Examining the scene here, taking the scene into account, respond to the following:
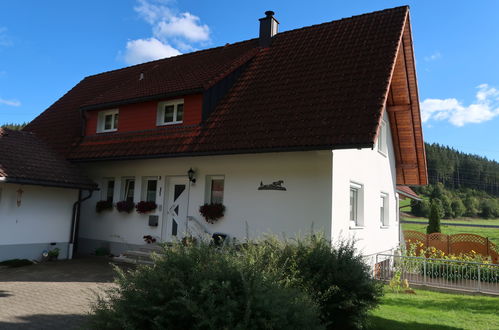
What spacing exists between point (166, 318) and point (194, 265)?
0.66 meters

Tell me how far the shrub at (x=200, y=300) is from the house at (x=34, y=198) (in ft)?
28.4

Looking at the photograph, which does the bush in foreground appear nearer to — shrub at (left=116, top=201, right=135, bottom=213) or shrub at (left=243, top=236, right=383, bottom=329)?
shrub at (left=243, top=236, right=383, bottom=329)

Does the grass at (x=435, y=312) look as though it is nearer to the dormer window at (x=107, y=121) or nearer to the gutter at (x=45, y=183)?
the gutter at (x=45, y=183)

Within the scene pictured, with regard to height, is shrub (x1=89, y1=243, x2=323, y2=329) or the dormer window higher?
the dormer window

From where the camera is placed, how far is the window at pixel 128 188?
545 inches

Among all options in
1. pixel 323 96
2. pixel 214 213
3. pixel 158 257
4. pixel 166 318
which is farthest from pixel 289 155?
pixel 166 318

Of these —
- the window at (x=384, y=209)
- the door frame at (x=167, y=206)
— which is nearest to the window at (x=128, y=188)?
the door frame at (x=167, y=206)

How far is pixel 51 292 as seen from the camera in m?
8.22

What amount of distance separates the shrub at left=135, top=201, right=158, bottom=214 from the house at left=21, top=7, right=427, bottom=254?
4.3 inches

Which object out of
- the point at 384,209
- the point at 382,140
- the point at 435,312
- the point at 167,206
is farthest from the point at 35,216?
the point at 384,209

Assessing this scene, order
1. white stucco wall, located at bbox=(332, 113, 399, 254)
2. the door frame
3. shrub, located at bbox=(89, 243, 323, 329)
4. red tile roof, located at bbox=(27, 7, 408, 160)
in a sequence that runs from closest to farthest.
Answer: shrub, located at bbox=(89, 243, 323, 329) → red tile roof, located at bbox=(27, 7, 408, 160) → white stucco wall, located at bbox=(332, 113, 399, 254) → the door frame

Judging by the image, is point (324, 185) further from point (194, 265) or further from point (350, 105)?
point (194, 265)

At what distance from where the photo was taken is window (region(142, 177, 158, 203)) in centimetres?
1319

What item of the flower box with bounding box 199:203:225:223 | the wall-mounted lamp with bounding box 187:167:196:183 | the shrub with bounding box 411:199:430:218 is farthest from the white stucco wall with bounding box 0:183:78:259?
the shrub with bounding box 411:199:430:218
